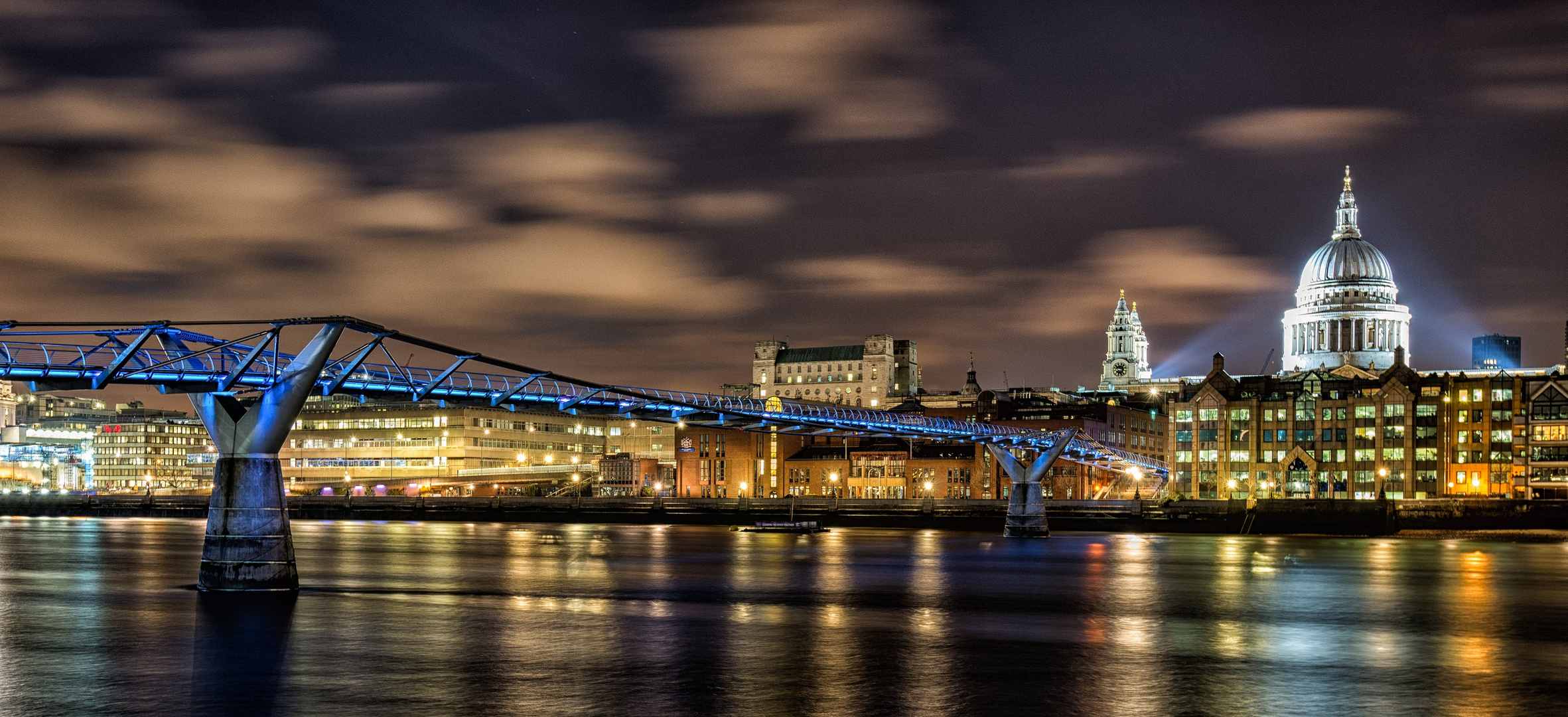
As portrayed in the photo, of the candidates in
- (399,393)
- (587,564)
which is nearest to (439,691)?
(399,393)

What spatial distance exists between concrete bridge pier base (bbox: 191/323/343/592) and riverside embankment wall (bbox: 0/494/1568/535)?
101 metres

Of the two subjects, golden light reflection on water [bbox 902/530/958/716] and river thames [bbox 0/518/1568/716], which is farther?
river thames [bbox 0/518/1568/716]

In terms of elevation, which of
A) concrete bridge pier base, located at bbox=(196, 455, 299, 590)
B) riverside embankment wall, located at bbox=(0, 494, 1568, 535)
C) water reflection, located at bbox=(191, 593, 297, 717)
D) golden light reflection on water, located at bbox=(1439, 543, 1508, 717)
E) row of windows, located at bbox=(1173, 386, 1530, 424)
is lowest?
riverside embankment wall, located at bbox=(0, 494, 1568, 535)

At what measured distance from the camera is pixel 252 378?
179ft

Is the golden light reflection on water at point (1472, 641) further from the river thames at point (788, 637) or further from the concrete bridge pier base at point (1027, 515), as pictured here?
the concrete bridge pier base at point (1027, 515)

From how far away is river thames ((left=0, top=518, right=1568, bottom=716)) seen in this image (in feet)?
114

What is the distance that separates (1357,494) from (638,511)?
85.5 meters

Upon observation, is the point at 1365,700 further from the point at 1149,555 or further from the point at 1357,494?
the point at 1357,494

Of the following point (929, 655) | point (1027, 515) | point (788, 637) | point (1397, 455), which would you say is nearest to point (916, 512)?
point (1027, 515)

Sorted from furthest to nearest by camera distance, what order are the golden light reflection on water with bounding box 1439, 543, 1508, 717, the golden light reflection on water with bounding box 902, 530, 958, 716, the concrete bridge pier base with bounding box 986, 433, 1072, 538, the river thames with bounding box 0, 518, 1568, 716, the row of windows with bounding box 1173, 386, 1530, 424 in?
1. the row of windows with bounding box 1173, 386, 1530, 424
2. the concrete bridge pier base with bounding box 986, 433, 1072, 538
3. the golden light reflection on water with bounding box 1439, 543, 1508, 717
4. the river thames with bounding box 0, 518, 1568, 716
5. the golden light reflection on water with bounding box 902, 530, 958, 716

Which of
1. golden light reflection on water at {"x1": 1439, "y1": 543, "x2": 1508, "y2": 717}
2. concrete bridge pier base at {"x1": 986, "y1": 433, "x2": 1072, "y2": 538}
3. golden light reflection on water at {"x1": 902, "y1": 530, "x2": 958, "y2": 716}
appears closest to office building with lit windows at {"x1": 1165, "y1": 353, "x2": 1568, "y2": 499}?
concrete bridge pier base at {"x1": 986, "y1": 433, "x2": 1072, "y2": 538}

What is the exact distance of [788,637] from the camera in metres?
47.2

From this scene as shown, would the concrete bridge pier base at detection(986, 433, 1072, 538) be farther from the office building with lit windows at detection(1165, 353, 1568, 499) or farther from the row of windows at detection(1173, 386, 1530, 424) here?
the row of windows at detection(1173, 386, 1530, 424)

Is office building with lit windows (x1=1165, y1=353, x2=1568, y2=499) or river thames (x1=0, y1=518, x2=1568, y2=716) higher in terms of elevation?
office building with lit windows (x1=1165, y1=353, x2=1568, y2=499)
